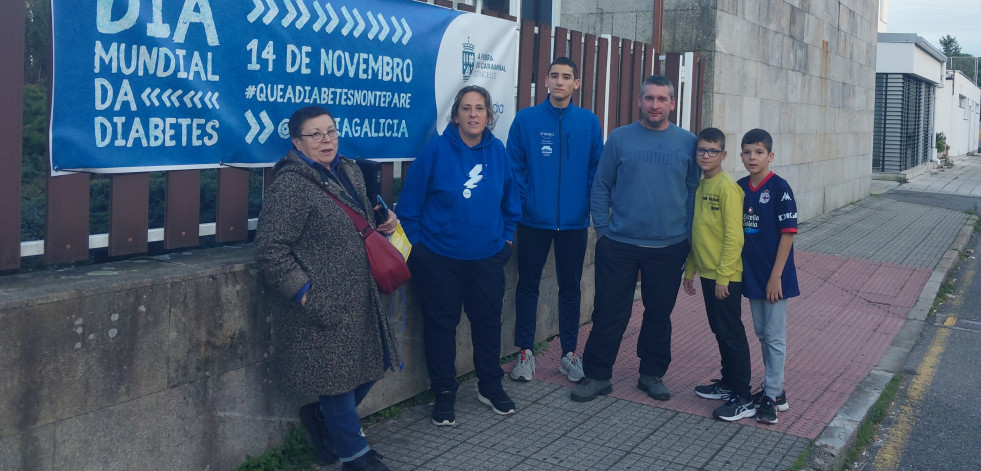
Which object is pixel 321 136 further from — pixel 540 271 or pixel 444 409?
pixel 540 271

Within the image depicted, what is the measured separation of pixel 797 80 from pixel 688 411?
858 centimetres

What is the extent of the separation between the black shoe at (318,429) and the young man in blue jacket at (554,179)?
1674mm

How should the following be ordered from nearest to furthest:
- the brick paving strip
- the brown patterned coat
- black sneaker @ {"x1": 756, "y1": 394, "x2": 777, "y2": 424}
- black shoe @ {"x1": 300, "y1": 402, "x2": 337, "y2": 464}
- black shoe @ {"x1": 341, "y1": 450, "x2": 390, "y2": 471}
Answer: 1. the brown patterned coat
2. black shoe @ {"x1": 341, "y1": 450, "x2": 390, "y2": 471}
3. black shoe @ {"x1": 300, "y1": 402, "x2": 337, "y2": 464}
4. the brick paving strip
5. black sneaker @ {"x1": 756, "y1": 394, "x2": 777, "y2": 424}

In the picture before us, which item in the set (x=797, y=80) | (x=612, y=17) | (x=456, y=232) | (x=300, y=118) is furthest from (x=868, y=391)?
(x=797, y=80)

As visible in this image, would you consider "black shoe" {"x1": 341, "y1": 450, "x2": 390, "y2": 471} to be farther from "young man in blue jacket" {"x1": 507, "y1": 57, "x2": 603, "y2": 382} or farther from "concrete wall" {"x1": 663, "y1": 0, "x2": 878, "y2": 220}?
"concrete wall" {"x1": 663, "y1": 0, "x2": 878, "y2": 220}

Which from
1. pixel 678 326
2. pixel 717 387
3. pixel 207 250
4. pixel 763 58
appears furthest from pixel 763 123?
pixel 207 250

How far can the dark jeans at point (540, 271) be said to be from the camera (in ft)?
18.0

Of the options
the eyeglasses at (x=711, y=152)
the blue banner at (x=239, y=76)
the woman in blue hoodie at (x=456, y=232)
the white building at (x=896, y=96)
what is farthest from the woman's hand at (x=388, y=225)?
the white building at (x=896, y=96)

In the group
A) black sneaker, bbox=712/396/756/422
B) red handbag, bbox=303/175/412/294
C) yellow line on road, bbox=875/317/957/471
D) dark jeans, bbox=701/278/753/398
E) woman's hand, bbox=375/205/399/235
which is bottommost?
yellow line on road, bbox=875/317/957/471

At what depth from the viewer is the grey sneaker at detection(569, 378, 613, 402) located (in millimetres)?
5285

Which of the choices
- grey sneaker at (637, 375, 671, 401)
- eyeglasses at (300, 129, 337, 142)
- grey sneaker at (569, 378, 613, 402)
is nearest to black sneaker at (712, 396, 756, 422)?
grey sneaker at (637, 375, 671, 401)

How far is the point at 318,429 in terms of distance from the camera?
4199 mm

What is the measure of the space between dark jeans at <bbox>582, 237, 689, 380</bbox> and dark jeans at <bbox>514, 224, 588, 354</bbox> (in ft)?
0.70

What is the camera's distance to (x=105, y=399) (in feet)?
11.1
